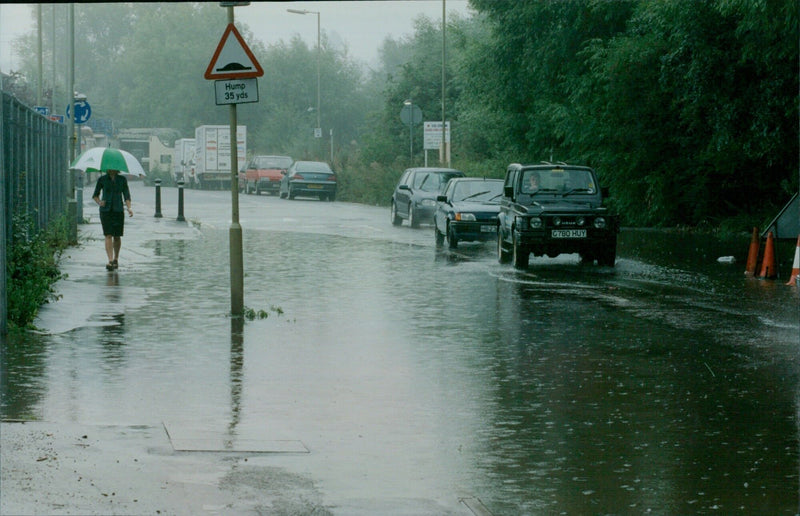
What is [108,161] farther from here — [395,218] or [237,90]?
[395,218]

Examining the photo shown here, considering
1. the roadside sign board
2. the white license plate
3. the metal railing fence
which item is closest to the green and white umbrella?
the metal railing fence

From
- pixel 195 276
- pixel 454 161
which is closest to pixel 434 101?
pixel 454 161

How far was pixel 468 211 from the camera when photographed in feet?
89.7

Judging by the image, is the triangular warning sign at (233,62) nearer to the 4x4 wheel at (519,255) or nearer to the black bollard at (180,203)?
the 4x4 wheel at (519,255)

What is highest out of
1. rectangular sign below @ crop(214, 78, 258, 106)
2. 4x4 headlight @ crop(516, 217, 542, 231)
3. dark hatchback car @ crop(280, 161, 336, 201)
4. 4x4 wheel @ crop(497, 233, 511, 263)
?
rectangular sign below @ crop(214, 78, 258, 106)

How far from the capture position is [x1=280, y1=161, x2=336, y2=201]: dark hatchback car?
55.6 metres

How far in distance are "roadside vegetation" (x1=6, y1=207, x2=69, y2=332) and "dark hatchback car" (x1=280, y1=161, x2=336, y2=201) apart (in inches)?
1376

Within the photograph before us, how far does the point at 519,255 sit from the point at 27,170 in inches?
319

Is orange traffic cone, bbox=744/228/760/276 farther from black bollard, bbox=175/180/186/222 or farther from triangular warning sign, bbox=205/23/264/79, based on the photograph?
Result: black bollard, bbox=175/180/186/222

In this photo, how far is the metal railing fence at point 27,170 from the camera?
1277 centimetres

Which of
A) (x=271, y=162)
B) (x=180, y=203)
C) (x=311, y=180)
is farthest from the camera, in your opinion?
(x=271, y=162)

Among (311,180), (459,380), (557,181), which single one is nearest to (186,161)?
(311,180)

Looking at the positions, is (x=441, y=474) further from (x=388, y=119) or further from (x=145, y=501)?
(x=388, y=119)

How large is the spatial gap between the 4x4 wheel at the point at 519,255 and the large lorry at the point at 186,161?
55809 millimetres
